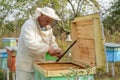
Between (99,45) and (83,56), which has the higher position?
(99,45)

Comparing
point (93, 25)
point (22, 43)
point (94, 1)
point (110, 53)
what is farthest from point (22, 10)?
point (93, 25)

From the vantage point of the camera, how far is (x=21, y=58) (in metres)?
3.28

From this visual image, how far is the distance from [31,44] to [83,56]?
2.15 feet

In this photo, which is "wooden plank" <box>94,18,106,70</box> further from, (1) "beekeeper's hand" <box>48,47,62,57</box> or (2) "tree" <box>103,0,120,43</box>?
(2) "tree" <box>103,0,120,43</box>

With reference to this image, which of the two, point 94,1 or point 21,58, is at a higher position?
point 94,1

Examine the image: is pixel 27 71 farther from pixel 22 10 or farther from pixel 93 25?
pixel 22 10

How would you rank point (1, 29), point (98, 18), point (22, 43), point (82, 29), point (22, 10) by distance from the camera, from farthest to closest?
point (1, 29) < point (22, 10) < point (22, 43) < point (82, 29) < point (98, 18)

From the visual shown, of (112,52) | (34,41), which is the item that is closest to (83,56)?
(34,41)

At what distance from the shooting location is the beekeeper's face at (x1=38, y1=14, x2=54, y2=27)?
3086 millimetres

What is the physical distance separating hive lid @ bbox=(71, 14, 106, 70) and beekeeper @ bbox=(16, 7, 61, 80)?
282mm

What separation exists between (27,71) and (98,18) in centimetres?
128

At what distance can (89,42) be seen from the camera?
9.21ft

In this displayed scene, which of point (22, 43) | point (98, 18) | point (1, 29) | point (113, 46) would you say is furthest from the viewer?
point (1, 29)

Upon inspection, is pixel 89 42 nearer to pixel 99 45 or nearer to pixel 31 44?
pixel 99 45
